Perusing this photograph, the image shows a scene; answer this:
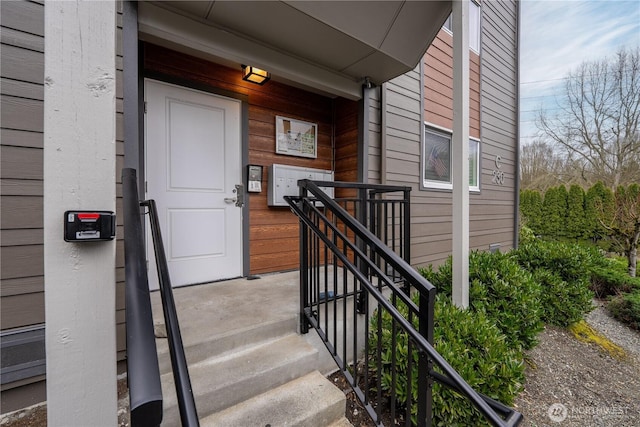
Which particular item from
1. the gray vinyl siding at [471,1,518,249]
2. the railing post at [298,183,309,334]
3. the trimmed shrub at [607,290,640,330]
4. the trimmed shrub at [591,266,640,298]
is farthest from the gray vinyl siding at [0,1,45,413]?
the trimmed shrub at [591,266,640,298]

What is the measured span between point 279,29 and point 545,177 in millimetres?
14579

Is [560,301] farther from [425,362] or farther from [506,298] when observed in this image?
[425,362]

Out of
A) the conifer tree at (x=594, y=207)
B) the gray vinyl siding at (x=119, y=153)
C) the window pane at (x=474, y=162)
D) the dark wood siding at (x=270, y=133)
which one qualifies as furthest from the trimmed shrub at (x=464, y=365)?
the conifer tree at (x=594, y=207)

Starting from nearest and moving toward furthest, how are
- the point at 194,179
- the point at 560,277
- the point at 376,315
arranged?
the point at 376,315 < the point at 194,179 < the point at 560,277

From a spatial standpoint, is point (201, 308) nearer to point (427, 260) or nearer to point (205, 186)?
point (205, 186)

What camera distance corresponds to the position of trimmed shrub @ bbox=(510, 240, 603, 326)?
11.2ft

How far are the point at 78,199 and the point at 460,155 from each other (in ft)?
7.91

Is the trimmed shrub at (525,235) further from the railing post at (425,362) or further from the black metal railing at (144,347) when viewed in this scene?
the black metal railing at (144,347)

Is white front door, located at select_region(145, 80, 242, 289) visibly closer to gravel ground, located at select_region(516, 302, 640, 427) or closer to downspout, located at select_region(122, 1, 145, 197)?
downspout, located at select_region(122, 1, 145, 197)

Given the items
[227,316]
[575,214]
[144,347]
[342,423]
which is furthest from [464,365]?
[575,214]

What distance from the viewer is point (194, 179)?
9.02 ft

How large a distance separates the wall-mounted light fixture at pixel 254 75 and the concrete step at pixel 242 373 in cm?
250

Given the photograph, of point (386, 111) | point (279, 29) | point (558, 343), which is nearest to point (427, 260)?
point (558, 343)

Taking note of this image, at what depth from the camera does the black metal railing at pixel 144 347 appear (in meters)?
0.60
